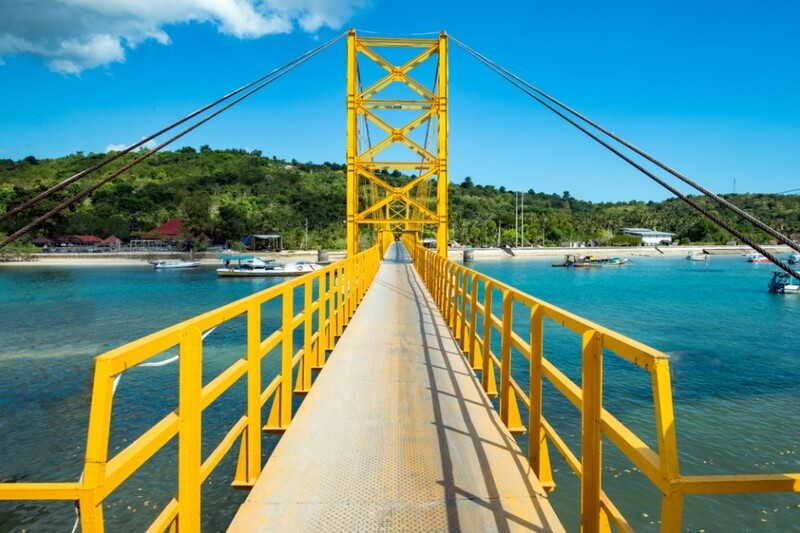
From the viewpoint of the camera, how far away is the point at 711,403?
38.1 ft

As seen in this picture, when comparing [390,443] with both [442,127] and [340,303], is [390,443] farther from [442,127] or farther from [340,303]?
[442,127]

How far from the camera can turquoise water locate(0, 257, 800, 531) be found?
270 inches

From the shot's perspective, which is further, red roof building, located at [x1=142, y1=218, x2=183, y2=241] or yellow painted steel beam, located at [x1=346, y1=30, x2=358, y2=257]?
red roof building, located at [x1=142, y1=218, x2=183, y2=241]

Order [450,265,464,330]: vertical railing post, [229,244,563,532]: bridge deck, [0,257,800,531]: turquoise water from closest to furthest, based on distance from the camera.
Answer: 1. [229,244,563,532]: bridge deck
2. [0,257,800,531]: turquoise water
3. [450,265,464,330]: vertical railing post

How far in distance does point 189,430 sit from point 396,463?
153 cm

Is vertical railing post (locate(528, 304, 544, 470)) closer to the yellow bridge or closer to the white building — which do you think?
the yellow bridge

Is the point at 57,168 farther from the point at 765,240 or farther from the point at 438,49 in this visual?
the point at 765,240

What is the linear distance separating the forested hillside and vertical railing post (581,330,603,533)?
7555cm

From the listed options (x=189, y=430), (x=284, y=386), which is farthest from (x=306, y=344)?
(x=189, y=430)

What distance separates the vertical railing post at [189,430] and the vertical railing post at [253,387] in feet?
2.81

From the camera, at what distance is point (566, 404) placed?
422 inches

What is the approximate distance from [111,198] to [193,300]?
8442 cm

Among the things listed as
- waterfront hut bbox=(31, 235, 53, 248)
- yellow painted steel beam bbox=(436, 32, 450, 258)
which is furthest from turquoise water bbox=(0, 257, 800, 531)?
waterfront hut bbox=(31, 235, 53, 248)

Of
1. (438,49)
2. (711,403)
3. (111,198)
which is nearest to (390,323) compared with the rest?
(711,403)
